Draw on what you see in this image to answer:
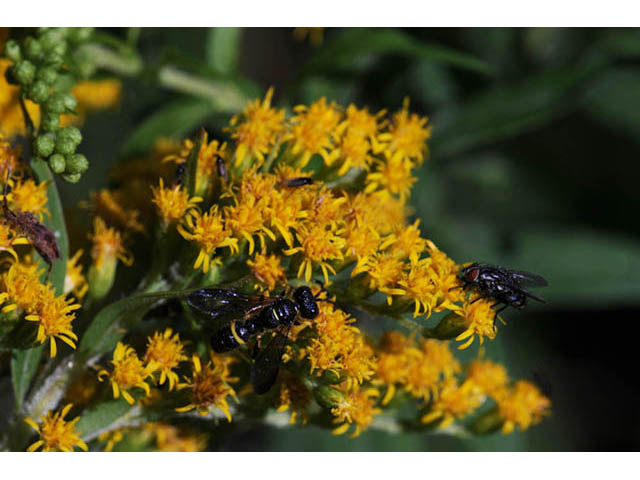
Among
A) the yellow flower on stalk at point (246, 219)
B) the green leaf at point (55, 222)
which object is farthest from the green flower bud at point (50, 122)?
the yellow flower on stalk at point (246, 219)

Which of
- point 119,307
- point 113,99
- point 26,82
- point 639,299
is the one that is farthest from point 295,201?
Result: point 639,299

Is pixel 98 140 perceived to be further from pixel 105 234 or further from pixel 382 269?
pixel 382 269

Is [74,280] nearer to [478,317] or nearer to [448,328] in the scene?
[448,328]

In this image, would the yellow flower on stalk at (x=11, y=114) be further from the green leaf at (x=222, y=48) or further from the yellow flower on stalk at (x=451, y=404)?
the yellow flower on stalk at (x=451, y=404)

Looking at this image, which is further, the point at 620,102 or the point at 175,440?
the point at 620,102

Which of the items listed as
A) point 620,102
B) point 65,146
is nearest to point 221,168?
Result: point 65,146

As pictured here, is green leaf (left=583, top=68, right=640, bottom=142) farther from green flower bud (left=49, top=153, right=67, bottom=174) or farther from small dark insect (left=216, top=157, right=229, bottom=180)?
green flower bud (left=49, top=153, right=67, bottom=174)
